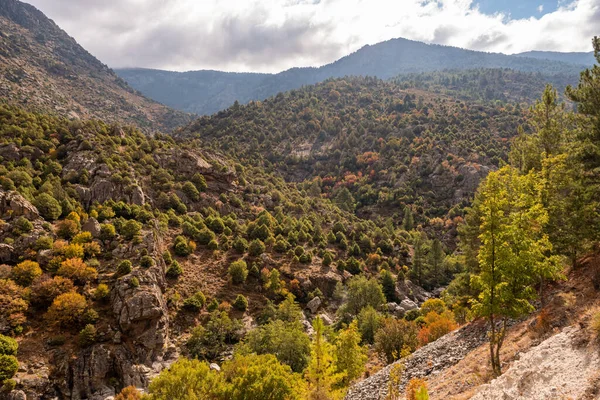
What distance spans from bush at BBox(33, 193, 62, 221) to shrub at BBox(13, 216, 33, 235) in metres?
3.99

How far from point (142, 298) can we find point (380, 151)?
419 ft

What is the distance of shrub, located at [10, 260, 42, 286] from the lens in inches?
1292

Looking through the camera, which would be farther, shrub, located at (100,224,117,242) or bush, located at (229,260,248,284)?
bush, located at (229,260,248,284)

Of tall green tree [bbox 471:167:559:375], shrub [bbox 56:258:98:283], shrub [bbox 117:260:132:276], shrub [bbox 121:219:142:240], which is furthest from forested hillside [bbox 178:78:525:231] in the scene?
tall green tree [bbox 471:167:559:375]

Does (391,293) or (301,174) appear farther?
(301,174)

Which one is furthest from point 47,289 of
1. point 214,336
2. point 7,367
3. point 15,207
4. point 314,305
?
point 314,305

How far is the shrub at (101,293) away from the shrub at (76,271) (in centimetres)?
202

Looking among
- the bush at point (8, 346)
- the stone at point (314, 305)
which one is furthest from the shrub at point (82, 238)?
the stone at point (314, 305)

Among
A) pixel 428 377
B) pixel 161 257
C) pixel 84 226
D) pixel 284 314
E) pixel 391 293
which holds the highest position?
pixel 84 226

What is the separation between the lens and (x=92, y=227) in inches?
1660

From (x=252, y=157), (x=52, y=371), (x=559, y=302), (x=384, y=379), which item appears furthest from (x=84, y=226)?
(x=252, y=157)

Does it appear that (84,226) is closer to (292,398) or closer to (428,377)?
(292,398)

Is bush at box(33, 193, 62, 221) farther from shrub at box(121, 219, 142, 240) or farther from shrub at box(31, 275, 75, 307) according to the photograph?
shrub at box(31, 275, 75, 307)

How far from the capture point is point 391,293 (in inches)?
2426
